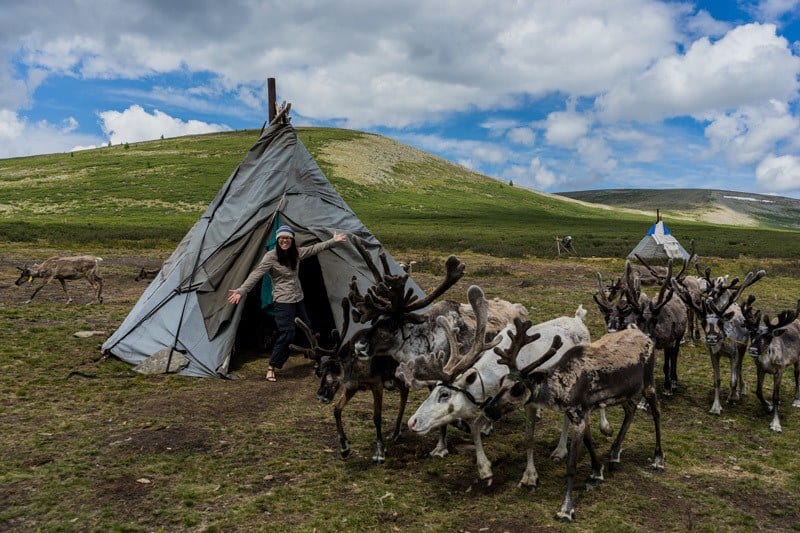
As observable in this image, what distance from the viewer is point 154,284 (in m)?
12.8

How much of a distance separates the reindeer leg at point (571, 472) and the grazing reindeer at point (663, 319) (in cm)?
398

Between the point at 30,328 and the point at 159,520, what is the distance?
10.4 m

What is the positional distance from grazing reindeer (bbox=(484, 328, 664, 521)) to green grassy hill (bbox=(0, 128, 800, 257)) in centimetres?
3261

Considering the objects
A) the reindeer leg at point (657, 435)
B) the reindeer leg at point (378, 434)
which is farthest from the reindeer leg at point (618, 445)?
the reindeer leg at point (378, 434)

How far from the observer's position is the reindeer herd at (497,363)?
6.22 meters

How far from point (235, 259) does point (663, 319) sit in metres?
8.85

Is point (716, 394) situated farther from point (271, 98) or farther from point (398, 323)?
point (271, 98)

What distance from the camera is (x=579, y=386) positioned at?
6297 mm

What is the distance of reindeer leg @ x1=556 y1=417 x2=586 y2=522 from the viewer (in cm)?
584

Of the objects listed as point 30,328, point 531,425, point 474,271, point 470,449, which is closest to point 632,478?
point 531,425

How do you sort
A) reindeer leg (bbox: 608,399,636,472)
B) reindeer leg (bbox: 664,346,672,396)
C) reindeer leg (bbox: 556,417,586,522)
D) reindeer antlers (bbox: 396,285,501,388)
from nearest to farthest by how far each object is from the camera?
1. reindeer leg (bbox: 556,417,586,522)
2. reindeer antlers (bbox: 396,285,501,388)
3. reindeer leg (bbox: 608,399,636,472)
4. reindeer leg (bbox: 664,346,672,396)

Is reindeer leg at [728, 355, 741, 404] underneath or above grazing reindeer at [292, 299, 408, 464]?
underneath

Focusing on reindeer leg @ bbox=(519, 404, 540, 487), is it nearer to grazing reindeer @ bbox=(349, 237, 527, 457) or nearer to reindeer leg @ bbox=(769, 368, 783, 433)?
grazing reindeer @ bbox=(349, 237, 527, 457)

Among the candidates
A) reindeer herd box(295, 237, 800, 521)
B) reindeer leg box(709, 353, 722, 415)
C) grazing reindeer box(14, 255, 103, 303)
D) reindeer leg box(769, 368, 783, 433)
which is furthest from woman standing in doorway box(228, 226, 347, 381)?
grazing reindeer box(14, 255, 103, 303)
